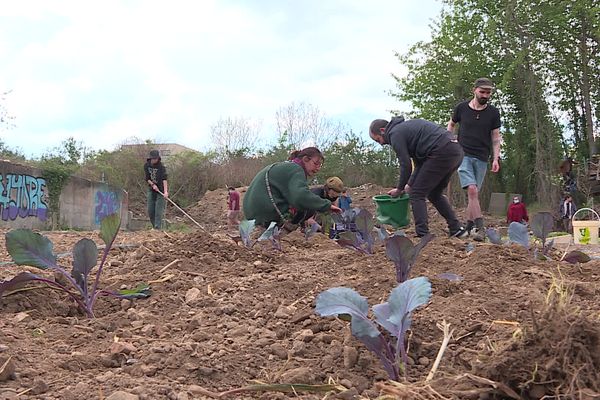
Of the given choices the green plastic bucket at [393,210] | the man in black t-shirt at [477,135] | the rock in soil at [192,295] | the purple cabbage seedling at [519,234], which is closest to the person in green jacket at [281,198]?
the green plastic bucket at [393,210]

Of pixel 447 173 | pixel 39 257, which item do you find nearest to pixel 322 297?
pixel 39 257

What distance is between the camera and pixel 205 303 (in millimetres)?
2125

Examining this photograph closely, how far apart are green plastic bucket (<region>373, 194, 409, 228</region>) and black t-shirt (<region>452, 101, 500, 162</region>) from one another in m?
0.78

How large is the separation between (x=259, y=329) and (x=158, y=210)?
27.7ft

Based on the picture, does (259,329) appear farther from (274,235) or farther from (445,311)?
(274,235)

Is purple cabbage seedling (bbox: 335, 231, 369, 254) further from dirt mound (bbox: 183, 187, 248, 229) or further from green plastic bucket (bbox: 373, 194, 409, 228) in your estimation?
dirt mound (bbox: 183, 187, 248, 229)

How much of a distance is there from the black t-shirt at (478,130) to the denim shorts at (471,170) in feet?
0.16

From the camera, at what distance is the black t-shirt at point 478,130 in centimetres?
584

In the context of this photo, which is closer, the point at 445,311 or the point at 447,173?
the point at 445,311

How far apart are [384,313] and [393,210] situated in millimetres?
4763

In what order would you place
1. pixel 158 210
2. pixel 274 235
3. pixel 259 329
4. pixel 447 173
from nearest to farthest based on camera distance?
pixel 259 329, pixel 274 235, pixel 447 173, pixel 158 210

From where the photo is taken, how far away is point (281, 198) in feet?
16.9

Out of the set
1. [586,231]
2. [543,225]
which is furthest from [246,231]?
[586,231]

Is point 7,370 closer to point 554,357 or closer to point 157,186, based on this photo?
point 554,357
